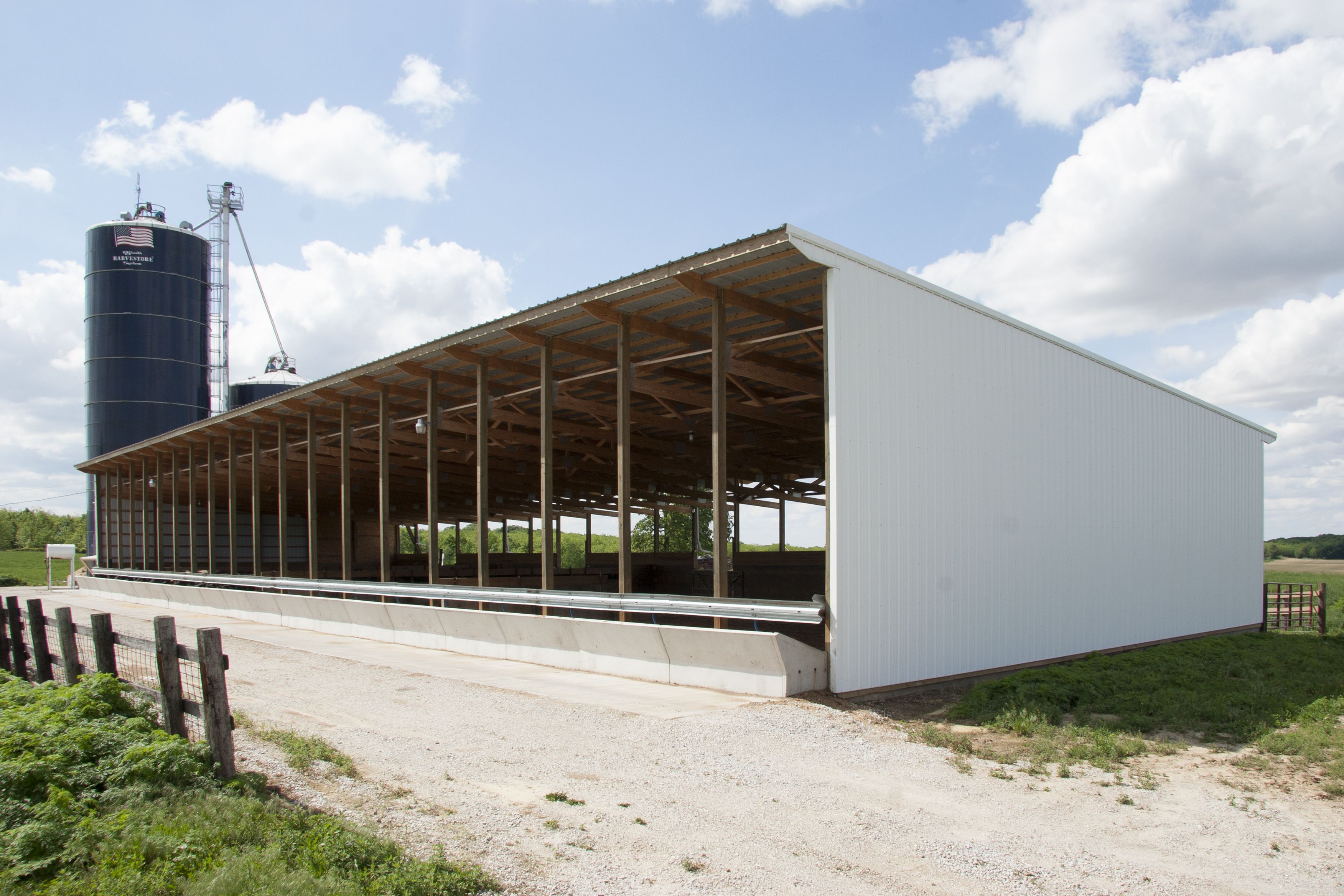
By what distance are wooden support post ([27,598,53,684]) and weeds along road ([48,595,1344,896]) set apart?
1914mm

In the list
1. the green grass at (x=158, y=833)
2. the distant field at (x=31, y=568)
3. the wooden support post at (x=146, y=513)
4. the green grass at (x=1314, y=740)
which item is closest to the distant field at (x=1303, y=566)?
the green grass at (x=1314, y=740)

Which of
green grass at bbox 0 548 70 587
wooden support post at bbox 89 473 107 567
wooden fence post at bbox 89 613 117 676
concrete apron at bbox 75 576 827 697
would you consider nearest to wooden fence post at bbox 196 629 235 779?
wooden fence post at bbox 89 613 117 676

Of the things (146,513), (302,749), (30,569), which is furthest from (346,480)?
(30,569)

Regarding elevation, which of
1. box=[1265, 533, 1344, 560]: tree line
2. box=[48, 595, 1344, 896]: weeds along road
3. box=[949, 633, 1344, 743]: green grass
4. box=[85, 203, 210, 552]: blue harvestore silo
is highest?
box=[85, 203, 210, 552]: blue harvestore silo

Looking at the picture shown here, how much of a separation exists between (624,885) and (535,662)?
915cm

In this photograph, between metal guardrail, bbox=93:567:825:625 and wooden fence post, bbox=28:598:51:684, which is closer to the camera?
wooden fence post, bbox=28:598:51:684

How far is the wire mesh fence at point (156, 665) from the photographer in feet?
19.6

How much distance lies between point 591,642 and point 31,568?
69.0 m

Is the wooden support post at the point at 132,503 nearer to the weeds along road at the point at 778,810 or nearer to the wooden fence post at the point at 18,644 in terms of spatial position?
the wooden fence post at the point at 18,644

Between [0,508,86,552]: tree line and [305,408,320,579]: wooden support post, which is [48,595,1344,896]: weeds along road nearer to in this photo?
[305,408,320,579]: wooden support post

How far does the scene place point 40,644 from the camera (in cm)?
927

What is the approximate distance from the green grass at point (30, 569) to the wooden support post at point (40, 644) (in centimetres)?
3840

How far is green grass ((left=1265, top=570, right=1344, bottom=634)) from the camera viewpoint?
26734mm

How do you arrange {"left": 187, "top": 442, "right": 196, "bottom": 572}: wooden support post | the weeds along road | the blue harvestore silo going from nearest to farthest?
the weeds along road, {"left": 187, "top": 442, "right": 196, "bottom": 572}: wooden support post, the blue harvestore silo
